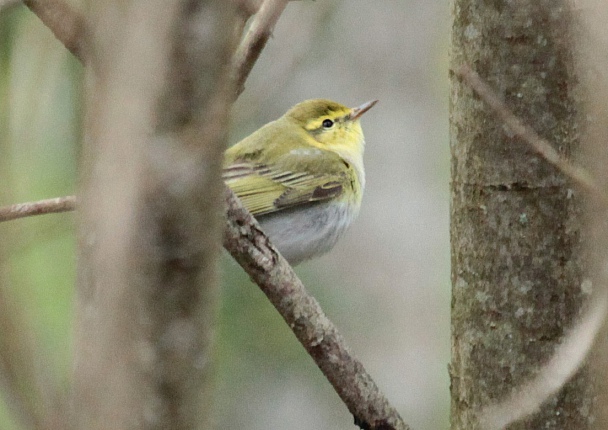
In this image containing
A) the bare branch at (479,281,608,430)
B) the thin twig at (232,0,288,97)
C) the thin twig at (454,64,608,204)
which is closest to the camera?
the thin twig at (454,64,608,204)

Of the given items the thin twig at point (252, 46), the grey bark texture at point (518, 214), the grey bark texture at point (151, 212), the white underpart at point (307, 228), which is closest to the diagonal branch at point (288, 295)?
the thin twig at point (252, 46)

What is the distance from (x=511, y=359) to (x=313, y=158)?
9.52 ft

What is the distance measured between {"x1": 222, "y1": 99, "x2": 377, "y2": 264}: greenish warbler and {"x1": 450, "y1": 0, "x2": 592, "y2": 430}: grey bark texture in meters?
2.30

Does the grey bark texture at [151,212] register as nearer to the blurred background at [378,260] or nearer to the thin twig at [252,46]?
the thin twig at [252,46]

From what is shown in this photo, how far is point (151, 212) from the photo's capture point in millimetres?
815

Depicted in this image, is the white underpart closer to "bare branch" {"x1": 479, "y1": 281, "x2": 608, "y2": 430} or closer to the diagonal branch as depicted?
the diagonal branch

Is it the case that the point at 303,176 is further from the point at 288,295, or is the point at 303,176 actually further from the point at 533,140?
the point at 533,140

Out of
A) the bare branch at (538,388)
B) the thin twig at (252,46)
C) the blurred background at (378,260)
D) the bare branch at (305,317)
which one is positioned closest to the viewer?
the bare branch at (538,388)

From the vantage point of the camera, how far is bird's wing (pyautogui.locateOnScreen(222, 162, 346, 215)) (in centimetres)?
448

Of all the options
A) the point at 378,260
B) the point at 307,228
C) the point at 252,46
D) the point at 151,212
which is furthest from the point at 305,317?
the point at 378,260

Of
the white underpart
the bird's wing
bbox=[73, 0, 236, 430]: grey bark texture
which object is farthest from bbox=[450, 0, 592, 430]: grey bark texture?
the bird's wing

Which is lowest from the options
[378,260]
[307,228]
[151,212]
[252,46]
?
[378,260]

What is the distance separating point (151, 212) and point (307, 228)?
365 centimetres

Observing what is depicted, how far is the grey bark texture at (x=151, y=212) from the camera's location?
775mm
